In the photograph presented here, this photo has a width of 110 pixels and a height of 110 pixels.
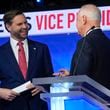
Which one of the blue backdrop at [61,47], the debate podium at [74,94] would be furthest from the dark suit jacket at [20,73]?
the debate podium at [74,94]

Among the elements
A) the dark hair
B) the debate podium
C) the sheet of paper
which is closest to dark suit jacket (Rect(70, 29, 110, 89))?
the debate podium

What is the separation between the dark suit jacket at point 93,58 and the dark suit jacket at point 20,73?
3.03ft

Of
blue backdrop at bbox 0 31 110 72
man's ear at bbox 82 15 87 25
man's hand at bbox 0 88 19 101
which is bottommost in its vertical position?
man's hand at bbox 0 88 19 101

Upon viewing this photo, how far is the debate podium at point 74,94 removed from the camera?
1.63 meters

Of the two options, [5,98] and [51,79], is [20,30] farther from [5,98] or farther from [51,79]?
[51,79]

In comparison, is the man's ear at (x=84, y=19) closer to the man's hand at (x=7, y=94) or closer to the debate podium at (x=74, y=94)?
the debate podium at (x=74, y=94)

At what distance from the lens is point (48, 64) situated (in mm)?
3479

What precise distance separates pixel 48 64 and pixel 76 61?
1.06m

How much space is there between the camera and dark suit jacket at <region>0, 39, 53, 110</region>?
3.44m

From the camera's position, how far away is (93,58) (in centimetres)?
247

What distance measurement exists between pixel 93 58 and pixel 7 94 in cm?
106

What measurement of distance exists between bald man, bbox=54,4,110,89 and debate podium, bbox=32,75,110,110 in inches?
24.1

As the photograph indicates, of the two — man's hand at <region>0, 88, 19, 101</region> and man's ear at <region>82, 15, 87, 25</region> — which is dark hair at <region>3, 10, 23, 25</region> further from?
man's ear at <region>82, 15, 87, 25</region>

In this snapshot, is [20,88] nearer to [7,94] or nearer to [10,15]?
[7,94]
